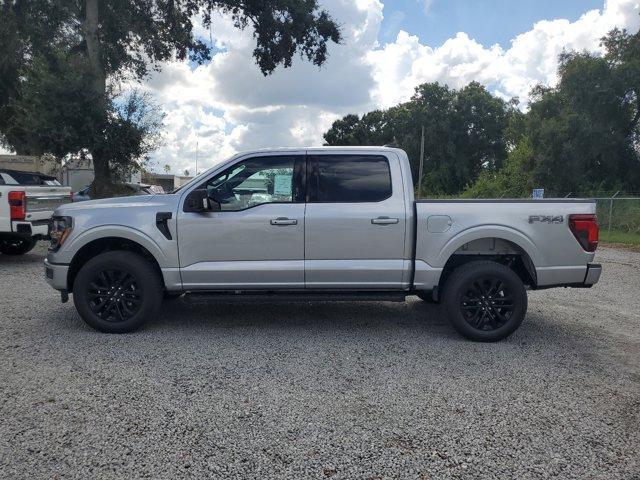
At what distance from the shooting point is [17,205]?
8.82m

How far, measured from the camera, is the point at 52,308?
649cm

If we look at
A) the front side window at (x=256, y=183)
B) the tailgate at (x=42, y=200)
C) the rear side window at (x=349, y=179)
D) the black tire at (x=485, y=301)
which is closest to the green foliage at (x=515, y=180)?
the tailgate at (x=42, y=200)

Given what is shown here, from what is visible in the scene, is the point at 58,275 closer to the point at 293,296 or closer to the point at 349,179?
the point at 293,296

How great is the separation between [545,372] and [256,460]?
9.06 feet

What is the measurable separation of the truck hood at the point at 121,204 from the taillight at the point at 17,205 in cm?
418

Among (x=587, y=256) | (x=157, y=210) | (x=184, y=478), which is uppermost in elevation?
(x=157, y=210)

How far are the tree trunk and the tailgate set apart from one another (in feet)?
24.1

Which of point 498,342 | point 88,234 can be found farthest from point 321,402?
point 88,234

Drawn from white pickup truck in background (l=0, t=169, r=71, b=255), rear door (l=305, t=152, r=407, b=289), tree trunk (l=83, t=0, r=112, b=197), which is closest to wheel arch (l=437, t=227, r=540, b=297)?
rear door (l=305, t=152, r=407, b=289)

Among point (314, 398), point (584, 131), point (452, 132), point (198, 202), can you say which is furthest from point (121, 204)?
point (452, 132)

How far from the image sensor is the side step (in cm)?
522

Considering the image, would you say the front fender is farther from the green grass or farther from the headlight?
the green grass

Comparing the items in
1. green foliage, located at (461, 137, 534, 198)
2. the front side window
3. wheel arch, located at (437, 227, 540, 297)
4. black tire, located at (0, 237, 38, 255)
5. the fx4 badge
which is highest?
green foliage, located at (461, 137, 534, 198)

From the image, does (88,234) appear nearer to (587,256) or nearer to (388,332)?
(388,332)
